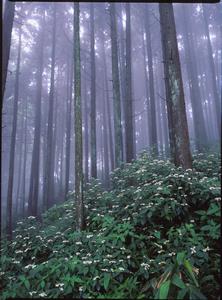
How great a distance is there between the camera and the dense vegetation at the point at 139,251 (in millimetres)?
4512

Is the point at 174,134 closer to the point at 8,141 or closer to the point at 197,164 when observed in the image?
the point at 197,164

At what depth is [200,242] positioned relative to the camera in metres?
5.41

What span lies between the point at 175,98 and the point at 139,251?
4.91 meters

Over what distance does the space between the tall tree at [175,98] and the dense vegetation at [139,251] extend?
611mm

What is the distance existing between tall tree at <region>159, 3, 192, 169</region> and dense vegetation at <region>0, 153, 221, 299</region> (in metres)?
0.61

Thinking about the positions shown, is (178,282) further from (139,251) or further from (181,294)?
(139,251)

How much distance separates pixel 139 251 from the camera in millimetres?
6125

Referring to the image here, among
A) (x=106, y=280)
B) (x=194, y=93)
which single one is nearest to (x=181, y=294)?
(x=106, y=280)

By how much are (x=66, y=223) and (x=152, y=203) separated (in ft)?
12.1

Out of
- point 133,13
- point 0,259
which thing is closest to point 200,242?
point 0,259

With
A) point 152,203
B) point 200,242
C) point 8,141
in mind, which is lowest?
point 200,242

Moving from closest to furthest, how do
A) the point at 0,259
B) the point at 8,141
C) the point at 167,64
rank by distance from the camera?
the point at 0,259 → the point at 167,64 → the point at 8,141

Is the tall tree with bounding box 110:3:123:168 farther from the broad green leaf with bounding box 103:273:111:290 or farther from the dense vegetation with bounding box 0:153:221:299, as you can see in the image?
the broad green leaf with bounding box 103:273:111:290

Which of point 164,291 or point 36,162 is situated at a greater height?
point 36,162
